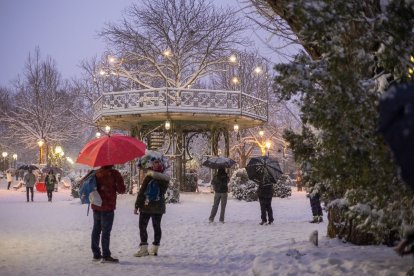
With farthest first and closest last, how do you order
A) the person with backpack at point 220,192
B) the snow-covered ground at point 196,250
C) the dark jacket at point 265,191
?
the person with backpack at point 220,192
the dark jacket at point 265,191
the snow-covered ground at point 196,250

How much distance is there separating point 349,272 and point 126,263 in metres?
3.69

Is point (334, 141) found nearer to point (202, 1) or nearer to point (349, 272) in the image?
point (349, 272)

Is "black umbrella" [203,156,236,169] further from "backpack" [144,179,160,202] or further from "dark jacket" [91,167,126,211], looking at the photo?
"dark jacket" [91,167,126,211]

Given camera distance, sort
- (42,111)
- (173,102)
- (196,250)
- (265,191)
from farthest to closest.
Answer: (42,111) → (173,102) → (265,191) → (196,250)

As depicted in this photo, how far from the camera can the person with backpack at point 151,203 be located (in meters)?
7.80

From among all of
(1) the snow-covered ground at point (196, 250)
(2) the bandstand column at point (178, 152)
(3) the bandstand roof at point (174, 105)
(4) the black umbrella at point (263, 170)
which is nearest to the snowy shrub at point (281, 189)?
(3) the bandstand roof at point (174, 105)

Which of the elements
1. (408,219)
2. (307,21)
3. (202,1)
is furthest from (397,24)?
(202,1)

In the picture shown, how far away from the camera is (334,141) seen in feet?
12.7

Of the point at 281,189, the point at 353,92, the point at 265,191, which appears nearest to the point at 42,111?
the point at 281,189

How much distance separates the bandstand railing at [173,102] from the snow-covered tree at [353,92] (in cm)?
1725

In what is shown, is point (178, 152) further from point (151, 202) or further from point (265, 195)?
point (151, 202)

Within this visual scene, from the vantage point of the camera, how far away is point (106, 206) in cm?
721

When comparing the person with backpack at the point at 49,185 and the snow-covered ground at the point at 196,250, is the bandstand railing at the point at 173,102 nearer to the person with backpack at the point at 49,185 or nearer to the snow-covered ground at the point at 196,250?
the person with backpack at the point at 49,185

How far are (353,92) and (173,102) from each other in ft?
61.2
